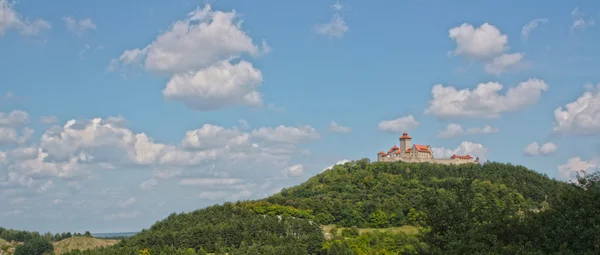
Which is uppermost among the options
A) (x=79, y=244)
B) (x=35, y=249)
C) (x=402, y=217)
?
(x=402, y=217)

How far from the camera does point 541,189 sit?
161 metres

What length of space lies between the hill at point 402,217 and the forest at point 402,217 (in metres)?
Answer: 0.11

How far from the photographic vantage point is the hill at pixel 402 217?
4753 centimetres

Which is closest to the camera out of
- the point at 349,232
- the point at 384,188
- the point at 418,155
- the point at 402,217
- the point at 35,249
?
the point at 349,232

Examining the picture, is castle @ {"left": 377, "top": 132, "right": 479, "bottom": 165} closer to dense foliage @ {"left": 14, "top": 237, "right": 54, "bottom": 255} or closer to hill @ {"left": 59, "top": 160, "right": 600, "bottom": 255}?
hill @ {"left": 59, "top": 160, "right": 600, "bottom": 255}

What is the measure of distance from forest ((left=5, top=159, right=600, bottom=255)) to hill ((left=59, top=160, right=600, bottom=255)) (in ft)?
0.36

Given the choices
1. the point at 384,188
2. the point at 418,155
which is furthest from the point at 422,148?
the point at 384,188

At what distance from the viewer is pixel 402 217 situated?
5576 inches

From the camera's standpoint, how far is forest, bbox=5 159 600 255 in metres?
47.5

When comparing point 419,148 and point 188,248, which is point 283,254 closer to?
point 188,248

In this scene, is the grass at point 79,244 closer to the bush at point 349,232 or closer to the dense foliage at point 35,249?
the dense foliage at point 35,249

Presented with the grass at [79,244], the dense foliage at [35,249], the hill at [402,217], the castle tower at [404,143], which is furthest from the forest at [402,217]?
the dense foliage at [35,249]

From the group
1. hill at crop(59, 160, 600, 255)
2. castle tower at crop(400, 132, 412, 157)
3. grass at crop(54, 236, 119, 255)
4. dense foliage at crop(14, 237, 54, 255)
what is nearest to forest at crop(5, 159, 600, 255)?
hill at crop(59, 160, 600, 255)

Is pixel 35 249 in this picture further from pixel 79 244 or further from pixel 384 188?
pixel 384 188
